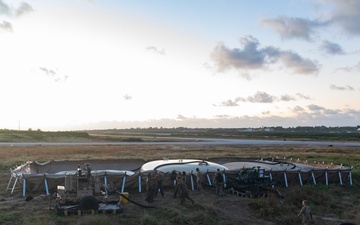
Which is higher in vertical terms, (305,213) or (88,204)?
(88,204)

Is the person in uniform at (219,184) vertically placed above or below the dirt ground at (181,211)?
above

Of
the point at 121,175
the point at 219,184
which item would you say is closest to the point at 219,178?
the point at 219,184

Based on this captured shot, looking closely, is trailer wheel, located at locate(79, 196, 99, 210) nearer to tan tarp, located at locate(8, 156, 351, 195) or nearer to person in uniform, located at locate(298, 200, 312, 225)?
tan tarp, located at locate(8, 156, 351, 195)

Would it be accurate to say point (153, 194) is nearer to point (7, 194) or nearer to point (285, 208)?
point (285, 208)

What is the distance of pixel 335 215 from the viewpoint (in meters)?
20.7

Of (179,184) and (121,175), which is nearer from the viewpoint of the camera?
(179,184)

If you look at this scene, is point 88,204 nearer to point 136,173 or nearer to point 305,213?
point 136,173

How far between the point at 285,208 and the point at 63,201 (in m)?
11.6

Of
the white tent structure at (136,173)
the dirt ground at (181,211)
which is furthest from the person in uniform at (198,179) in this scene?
the dirt ground at (181,211)

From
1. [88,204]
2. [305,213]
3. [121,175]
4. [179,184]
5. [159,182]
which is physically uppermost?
[121,175]

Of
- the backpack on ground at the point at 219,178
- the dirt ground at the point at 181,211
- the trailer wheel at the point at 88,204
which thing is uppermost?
the backpack on ground at the point at 219,178

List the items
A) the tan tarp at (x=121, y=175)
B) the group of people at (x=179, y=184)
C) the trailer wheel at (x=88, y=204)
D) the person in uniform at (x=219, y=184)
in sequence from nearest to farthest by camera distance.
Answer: the trailer wheel at (x=88, y=204), the group of people at (x=179, y=184), the person in uniform at (x=219, y=184), the tan tarp at (x=121, y=175)

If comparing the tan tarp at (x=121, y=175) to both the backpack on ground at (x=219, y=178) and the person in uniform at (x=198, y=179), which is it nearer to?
the person in uniform at (x=198, y=179)

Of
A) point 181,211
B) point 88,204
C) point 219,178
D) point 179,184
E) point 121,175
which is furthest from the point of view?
point 121,175
